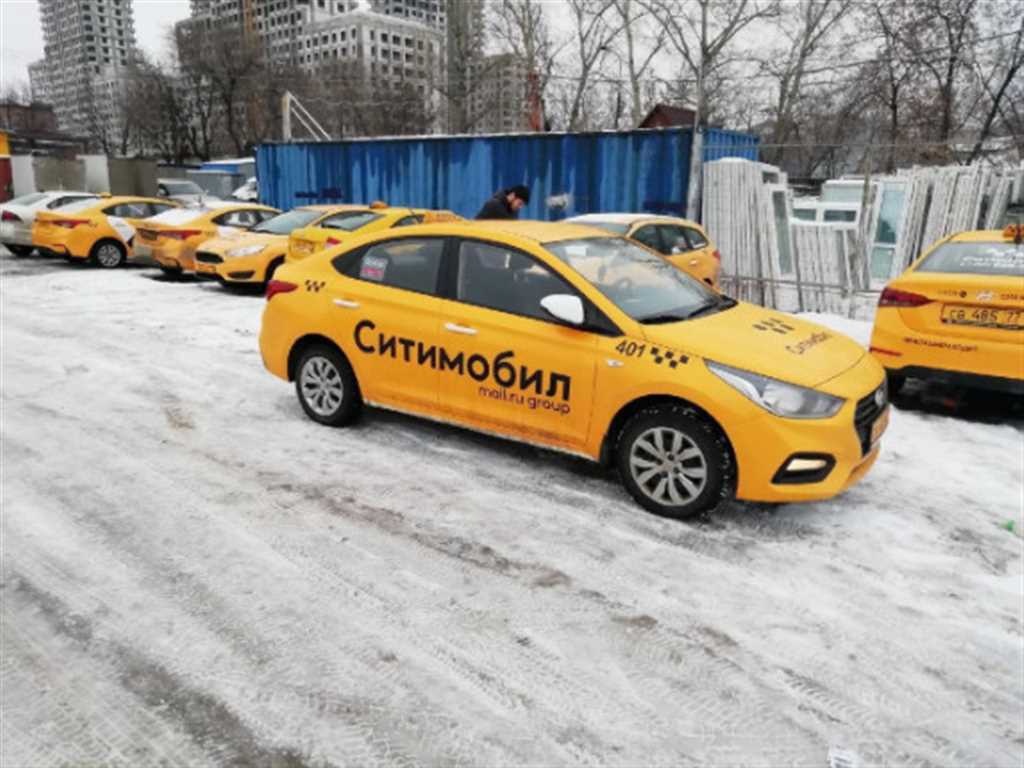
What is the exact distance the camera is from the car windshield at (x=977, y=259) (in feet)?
19.6

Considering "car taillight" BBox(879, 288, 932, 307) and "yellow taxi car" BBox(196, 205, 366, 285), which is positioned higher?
"car taillight" BBox(879, 288, 932, 307)

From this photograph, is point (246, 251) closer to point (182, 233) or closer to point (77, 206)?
point (182, 233)

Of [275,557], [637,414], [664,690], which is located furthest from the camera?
[637,414]

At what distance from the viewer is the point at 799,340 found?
4.53 m

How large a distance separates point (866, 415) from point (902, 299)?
249 centimetres

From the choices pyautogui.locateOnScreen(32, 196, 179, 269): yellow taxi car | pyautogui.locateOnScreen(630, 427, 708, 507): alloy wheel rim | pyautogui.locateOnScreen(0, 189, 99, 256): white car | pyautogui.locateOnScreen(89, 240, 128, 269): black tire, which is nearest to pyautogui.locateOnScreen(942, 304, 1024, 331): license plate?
pyautogui.locateOnScreen(630, 427, 708, 507): alloy wheel rim

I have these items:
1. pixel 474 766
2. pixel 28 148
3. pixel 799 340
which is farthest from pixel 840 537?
pixel 28 148

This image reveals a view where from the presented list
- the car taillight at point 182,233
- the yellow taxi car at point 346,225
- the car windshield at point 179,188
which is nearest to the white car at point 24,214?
the car taillight at point 182,233

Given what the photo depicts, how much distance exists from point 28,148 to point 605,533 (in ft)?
168

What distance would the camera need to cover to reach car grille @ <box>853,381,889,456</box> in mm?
4105

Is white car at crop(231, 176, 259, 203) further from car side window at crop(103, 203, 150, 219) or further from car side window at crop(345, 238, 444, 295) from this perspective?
car side window at crop(345, 238, 444, 295)

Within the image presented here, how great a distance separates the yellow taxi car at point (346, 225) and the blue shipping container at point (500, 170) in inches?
79.6

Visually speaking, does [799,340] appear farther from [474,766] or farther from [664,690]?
[474,766]

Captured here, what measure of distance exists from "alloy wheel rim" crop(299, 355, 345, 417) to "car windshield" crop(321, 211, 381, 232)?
6529mm
